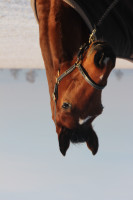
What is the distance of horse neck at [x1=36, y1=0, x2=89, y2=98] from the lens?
A: 0.91 meters

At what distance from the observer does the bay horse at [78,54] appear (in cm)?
80

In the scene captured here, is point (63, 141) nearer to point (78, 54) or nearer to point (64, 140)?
point (64, 140)

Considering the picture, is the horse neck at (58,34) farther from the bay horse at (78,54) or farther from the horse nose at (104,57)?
the horse nose at (104,57)

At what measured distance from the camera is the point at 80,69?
828 millimetres

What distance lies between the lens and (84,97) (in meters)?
0.81

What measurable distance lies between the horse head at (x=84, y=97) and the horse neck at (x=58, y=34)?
0.03 m

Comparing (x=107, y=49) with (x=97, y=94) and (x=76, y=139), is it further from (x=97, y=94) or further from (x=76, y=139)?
(x=76, y=139)

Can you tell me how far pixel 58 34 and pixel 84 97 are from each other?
194 mm

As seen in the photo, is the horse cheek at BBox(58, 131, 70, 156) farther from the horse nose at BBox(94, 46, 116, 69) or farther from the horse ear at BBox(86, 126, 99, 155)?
the horse nose at BBox(94, 46, 116, 69)

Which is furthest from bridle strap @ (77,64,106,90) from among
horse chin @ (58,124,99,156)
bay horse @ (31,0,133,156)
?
horse chin @ (58,124,99,156)

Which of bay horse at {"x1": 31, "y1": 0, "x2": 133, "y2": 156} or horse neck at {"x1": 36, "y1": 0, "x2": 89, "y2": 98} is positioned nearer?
bay horse at {"x1": 31, "y1": 0, "x2": 133, "y2": 156}

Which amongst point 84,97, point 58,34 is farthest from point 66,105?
point 58,34

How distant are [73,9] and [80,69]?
0.19 m

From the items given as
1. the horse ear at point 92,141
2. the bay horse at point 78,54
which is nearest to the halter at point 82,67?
the bay horse at point 78,54
